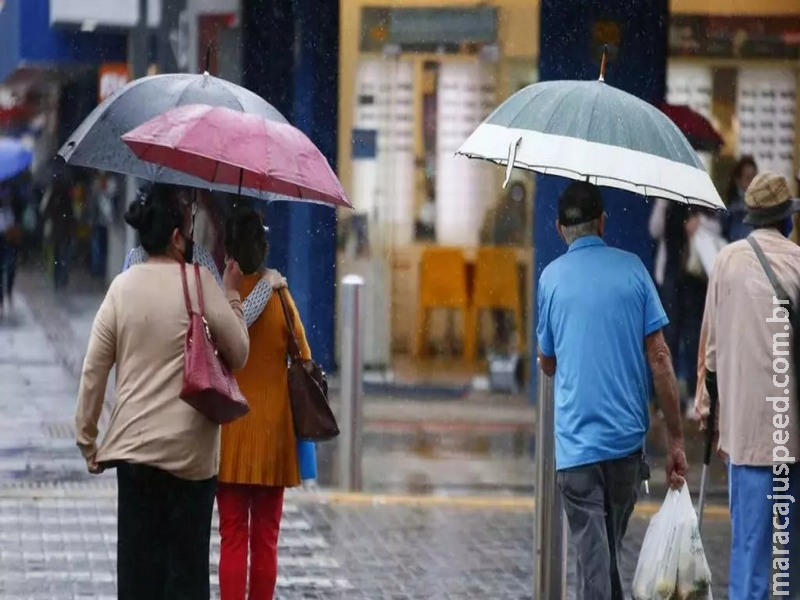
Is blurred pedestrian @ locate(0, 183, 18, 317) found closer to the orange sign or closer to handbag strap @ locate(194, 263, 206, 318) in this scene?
the orange sign

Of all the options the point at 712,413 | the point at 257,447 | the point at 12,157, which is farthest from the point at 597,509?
the point at 12,157

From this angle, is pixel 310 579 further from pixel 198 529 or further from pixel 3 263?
pixel 3 263

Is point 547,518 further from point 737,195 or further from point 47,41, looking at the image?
point 47,41

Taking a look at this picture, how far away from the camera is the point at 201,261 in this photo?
6.68m

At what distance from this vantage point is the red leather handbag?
Result: 5.87 m

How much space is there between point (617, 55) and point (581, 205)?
8.14 m

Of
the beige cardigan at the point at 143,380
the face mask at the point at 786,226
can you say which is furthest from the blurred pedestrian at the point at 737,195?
the beige cardigan at the point at 143,380

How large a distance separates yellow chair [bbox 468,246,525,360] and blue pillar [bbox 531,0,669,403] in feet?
3.29

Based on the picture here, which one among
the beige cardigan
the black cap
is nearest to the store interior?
the black cap

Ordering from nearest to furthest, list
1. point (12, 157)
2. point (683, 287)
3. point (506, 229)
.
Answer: point (12, 157), point (683, 287), point (506, 229)

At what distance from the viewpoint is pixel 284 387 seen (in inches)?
279

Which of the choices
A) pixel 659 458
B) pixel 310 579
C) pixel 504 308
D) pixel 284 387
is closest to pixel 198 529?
pixel 284 387

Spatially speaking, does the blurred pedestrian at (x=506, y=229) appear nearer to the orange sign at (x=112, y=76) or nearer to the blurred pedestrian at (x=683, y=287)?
the blurred pedestrian at (x=683, y=287)

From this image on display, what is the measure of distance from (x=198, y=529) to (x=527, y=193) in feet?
32.9
